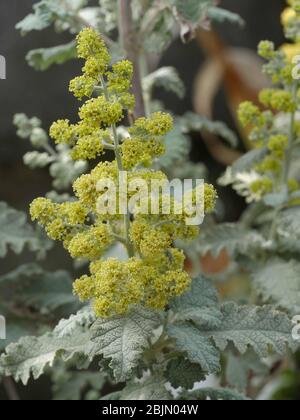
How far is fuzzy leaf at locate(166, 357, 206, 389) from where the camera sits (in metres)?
1.05

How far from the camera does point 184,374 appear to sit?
1.05 metres

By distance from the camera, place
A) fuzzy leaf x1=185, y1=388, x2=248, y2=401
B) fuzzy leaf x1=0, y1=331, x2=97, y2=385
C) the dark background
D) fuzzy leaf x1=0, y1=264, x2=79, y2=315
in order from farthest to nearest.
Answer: the dark background → fuzzy leaf x1=0, y1=264, x2=79, y2=315 → fuzzy leaf x1=185, y1=388, x2=248, y2=401 → fuzzy leaf x1=0, y1=331, x2=97, y2=385

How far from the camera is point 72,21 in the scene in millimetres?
1346

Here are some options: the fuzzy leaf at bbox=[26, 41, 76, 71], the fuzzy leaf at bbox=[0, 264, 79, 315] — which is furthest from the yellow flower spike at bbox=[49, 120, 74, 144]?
the fuzzy leaf at bbox=[0, 264, 79, 315]

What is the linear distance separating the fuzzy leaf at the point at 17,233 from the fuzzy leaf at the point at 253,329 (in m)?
0.42

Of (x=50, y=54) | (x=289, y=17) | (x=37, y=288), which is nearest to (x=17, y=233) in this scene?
(x=37, y=288)

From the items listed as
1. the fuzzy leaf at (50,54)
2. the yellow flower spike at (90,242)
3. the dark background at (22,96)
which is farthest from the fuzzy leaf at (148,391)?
the dark background at (22,96)

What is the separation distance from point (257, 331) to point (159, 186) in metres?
0.25

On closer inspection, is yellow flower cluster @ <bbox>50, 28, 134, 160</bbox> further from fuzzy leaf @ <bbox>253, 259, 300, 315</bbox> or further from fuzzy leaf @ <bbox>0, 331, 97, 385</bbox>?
fuzzy leaf @ <bbox>253, 259, 300, 315</bbox>

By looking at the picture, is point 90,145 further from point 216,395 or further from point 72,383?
point 72,383

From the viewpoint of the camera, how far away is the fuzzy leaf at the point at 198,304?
1.04 m

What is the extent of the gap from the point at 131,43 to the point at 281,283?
52cm

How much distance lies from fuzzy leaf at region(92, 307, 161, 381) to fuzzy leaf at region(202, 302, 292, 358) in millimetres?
116

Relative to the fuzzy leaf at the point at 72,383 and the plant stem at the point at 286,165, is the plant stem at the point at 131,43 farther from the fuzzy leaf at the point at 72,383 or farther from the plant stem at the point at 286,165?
the fuzzy leaf at the point at 72,383
